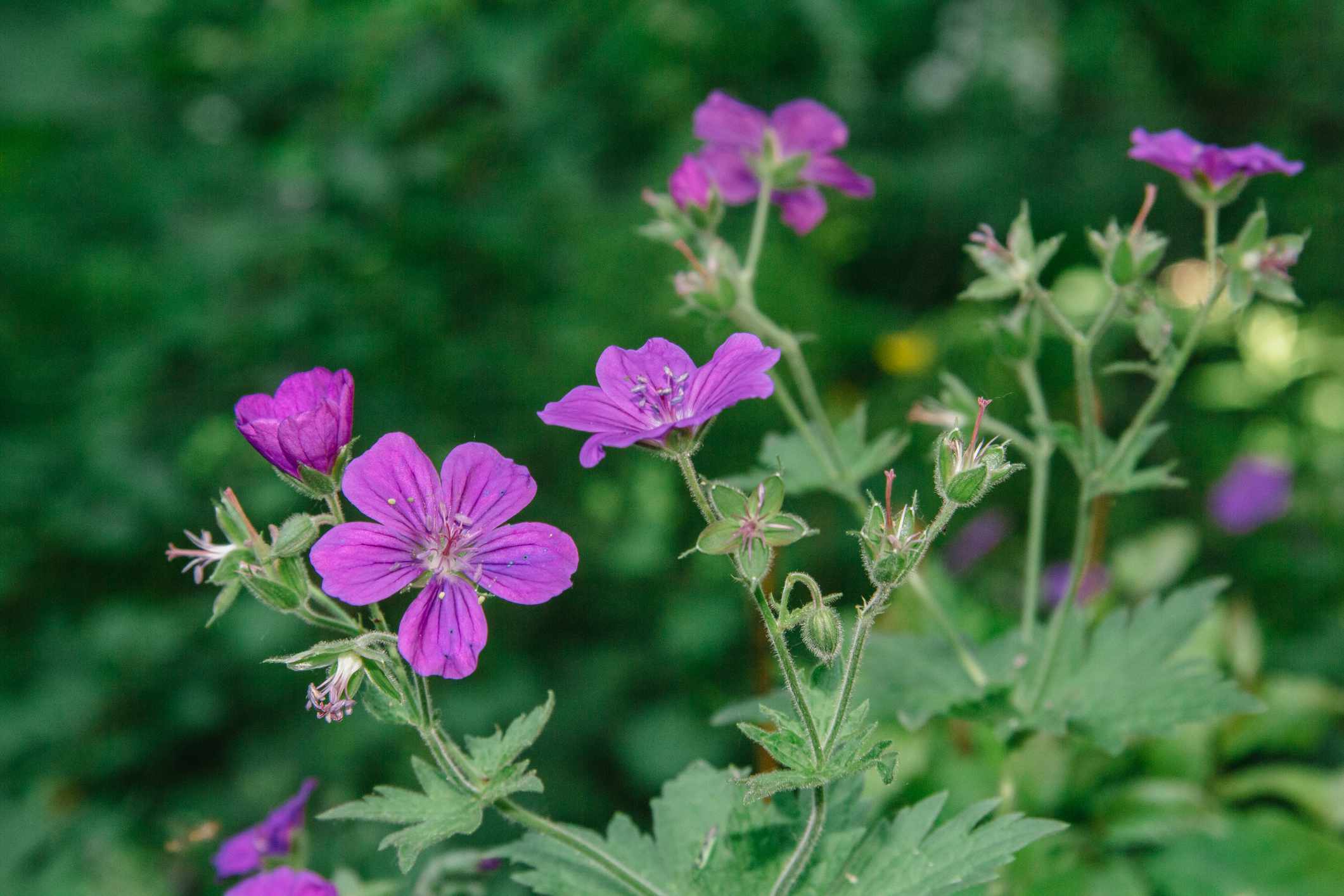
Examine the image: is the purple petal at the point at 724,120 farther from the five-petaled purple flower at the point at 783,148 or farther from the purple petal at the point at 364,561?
the purple petal at the point at 364,561

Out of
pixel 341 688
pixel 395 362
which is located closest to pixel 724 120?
pixel 341 688

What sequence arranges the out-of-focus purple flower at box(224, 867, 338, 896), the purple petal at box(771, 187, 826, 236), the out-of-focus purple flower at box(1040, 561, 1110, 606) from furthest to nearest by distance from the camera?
the out-of-focus purple flower at box(1040, 561, 1110, 606), the purple petal at box(771, 187, 826, 236), the out-of-focus purple flower at box(224, 867, 338, 896)

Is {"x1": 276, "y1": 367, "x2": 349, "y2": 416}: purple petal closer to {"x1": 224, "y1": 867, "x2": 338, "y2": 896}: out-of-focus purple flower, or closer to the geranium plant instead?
the geranium plant


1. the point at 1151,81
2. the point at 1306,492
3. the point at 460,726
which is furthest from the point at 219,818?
the point at 1151,81

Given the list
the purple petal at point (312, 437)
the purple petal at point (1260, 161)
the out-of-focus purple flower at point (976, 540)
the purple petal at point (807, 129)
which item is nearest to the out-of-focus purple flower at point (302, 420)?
the purple petal at point (312, 437)

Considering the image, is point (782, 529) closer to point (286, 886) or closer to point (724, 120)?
point (286, 886)

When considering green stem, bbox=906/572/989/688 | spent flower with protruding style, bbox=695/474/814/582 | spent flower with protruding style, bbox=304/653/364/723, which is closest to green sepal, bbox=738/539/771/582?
spent flower with protruding style, bbox=695/474/814/582
